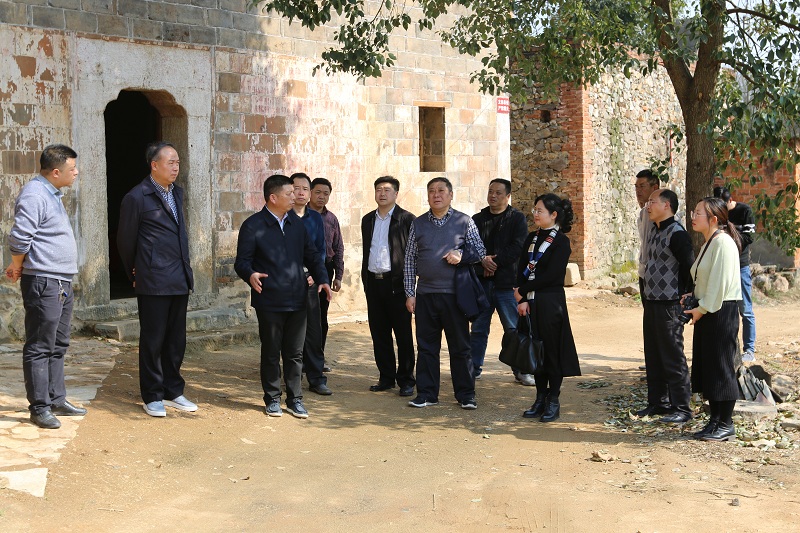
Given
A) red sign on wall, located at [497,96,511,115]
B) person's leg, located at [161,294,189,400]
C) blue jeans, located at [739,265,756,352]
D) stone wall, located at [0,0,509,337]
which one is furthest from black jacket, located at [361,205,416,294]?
red sign on wall, located at [497,96,511,115]

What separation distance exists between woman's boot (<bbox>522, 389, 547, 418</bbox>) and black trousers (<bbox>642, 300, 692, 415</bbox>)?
906 millimetres

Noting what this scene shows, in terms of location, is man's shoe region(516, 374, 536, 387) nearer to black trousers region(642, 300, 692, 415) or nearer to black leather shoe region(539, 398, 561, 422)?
black leather shoe region(539, 398, 561, 422)

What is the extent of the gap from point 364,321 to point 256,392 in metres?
4.21

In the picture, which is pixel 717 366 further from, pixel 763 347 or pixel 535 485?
pixel 763 347

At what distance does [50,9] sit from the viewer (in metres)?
9.34

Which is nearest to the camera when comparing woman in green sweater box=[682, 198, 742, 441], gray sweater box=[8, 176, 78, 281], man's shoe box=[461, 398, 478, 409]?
gray sweater box=[8, 176, 78, 281]

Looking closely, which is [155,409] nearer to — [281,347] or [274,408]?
[274,408]

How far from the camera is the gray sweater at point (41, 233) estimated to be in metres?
6.02

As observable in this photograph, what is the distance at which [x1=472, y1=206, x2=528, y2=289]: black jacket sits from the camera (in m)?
8.27

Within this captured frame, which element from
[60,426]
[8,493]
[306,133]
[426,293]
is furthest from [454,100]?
[8,493]

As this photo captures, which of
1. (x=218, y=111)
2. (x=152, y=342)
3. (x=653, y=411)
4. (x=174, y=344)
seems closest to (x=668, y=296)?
(x=653, y=411)

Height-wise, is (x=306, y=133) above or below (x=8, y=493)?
above

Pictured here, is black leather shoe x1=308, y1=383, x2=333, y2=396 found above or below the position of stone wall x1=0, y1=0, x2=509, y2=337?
below

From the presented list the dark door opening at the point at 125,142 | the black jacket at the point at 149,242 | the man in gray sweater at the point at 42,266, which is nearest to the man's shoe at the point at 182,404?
the black jacket at the point at 149,242
